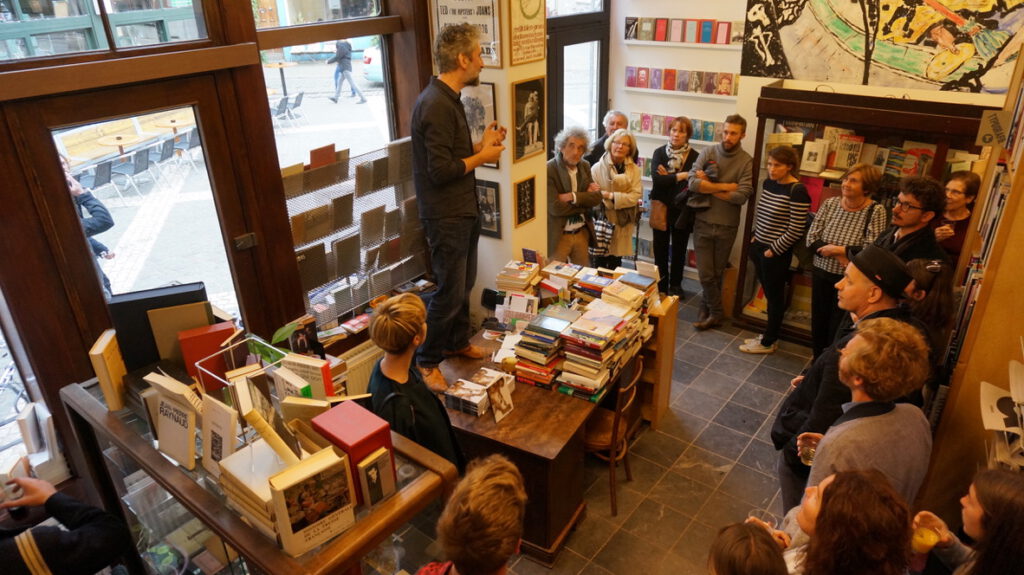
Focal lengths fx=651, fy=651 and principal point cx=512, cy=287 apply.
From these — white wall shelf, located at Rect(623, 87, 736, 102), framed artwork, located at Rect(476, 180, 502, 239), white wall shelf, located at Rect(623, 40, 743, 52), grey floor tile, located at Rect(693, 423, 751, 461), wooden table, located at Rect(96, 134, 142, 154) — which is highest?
white wall shelf, located at Rect(623, 40, 743, 52)

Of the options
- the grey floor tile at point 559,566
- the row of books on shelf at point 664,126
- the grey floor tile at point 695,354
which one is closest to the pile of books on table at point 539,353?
the grey floor tile at point 559,566

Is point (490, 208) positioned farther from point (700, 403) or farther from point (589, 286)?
point (700, 403)

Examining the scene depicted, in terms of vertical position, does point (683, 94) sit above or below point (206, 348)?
above

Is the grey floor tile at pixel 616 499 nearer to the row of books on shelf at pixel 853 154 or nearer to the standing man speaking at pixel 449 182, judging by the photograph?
the standing man speaking at pixel 449 182

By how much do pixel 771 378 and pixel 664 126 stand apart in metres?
2.80

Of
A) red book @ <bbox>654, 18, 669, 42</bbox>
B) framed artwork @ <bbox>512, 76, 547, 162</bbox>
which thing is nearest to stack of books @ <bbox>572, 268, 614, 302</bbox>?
framed artwork @ <bbox>512, 76, 547, 162</bbox>

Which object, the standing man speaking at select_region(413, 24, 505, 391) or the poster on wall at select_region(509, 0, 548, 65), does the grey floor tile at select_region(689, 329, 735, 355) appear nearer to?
the standing man speaking at select_region(413, 24, 505, 391)

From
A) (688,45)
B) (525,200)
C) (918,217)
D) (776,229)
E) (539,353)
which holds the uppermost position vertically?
(688,45)

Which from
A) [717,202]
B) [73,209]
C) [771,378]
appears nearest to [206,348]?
[73,209]

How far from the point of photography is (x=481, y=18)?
13.6ft

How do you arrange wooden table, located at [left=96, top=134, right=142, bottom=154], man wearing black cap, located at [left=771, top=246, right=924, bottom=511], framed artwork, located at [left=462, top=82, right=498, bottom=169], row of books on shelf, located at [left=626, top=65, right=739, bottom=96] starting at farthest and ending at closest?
row of books on shelf, located at [left=626, top=65, right=739, bottom=96] → framed artwork, located at [left=462, top=82, right=498, bottom=169] → wooden table, located at [left=96, top=134, right=142, bottom=154] → man wearing black cap, located at [left=771, top=246, right=924, bottom=511]

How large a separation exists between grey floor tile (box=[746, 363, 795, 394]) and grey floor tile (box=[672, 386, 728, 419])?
1.32 ft

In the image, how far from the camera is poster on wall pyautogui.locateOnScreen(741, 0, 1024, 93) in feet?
15.2

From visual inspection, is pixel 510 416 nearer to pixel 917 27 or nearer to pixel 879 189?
pixel 879 189
